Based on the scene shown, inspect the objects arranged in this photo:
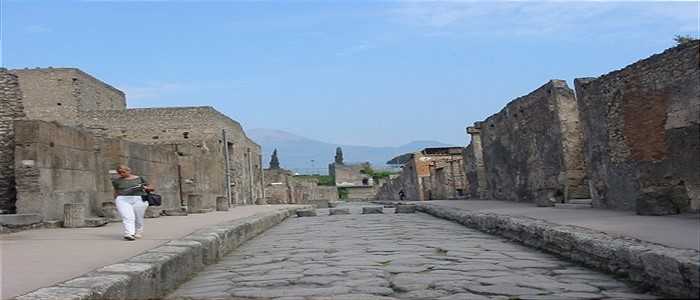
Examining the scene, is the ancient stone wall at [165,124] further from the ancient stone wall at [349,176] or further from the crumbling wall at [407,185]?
the ancient stone wall at [349,176]

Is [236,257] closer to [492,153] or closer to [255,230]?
[255,230]

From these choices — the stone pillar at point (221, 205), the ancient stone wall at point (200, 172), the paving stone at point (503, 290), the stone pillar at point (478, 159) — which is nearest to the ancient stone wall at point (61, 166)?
the stone pillar at point (221, 205)

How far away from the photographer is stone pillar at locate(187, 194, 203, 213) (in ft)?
60.7

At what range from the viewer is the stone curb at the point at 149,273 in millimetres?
4344

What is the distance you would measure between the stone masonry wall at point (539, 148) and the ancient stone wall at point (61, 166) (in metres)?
9.65

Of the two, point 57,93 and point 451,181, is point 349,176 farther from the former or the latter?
point 451,181

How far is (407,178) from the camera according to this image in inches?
1549

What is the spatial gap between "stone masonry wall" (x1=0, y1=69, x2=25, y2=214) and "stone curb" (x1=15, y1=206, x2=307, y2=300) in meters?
5.34

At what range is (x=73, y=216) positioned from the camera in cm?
1145

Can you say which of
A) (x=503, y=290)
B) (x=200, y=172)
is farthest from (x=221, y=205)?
(x=503, y=290)

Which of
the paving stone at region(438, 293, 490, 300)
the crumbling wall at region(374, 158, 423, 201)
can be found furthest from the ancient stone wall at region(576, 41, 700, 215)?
the crumbling wall at region(374, 158, 423, 201)

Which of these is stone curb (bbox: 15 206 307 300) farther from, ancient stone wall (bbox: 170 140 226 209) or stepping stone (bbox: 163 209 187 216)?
ancient stone wall (bbox: 170 140 226 209)

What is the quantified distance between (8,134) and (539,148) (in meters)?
11.6

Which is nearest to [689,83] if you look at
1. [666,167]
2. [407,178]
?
[666,167]
